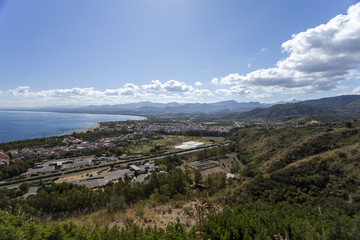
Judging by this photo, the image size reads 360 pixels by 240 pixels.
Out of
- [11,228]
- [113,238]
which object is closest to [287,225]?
[113,238]

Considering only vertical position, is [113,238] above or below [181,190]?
above

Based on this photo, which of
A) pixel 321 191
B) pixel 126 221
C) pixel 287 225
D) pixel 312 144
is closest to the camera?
pixel 287 225

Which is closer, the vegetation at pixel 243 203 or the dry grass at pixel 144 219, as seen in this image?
the vegetation at pixel 243 203

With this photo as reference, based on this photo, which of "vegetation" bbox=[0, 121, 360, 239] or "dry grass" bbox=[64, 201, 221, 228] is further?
"dry grass" bbox=[64, 201, 221, 228]

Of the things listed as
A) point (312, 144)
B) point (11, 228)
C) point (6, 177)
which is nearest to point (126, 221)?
point (11, 228)

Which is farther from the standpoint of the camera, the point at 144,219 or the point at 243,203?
the point at 243,203

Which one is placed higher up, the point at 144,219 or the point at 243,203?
the point at 144,219

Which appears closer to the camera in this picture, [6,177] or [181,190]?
[181,190]

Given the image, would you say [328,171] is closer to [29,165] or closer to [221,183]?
[221,183]

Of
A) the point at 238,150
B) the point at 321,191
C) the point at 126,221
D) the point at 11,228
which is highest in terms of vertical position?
the point at 11,228

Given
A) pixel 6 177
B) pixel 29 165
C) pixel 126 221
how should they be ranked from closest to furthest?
1. pixel 126 221
2. pixel 6 177
3. pixel 29 165
